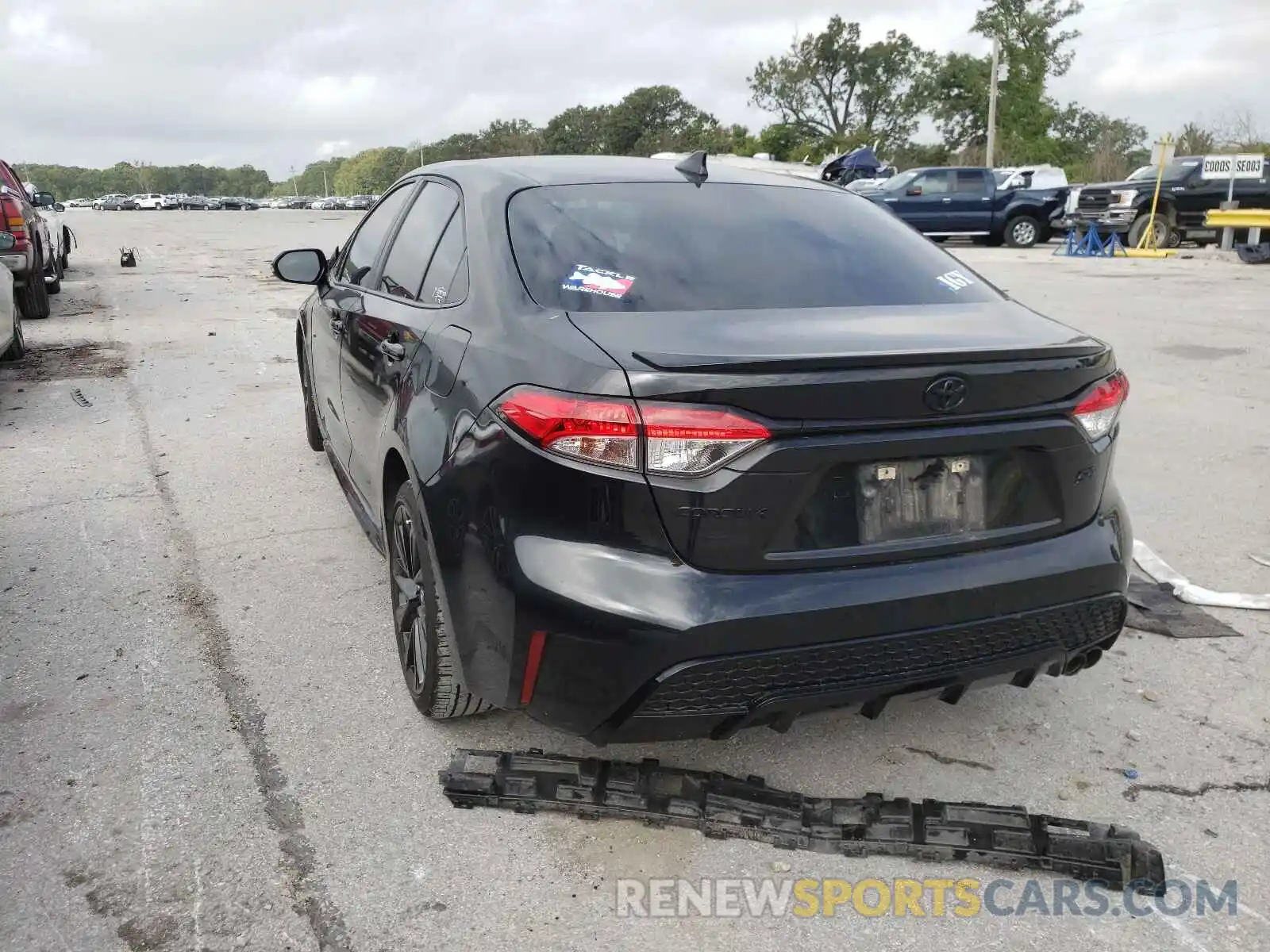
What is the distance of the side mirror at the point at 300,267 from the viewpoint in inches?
182

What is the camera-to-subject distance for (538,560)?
2.34 metres

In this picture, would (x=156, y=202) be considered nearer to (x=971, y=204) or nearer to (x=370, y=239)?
(x=971, y=204)

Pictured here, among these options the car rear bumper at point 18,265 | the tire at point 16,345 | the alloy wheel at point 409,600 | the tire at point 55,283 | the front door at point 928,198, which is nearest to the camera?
the alloy wheel at point 409,600

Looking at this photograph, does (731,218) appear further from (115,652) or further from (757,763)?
(115,652)

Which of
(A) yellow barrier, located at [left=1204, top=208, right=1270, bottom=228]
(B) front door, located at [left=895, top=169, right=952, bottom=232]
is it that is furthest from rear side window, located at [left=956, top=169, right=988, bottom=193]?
(A) yellow barrier, located at [left=1204, top=208, right=1270, bottom=228]

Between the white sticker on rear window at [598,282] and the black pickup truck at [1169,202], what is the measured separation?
22.0m

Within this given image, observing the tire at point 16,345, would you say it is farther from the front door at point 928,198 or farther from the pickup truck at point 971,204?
the front door at point 928,198

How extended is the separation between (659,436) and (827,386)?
384 mm

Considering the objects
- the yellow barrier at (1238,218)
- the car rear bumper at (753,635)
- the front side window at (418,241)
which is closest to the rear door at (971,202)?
the yellow barrier at (1238,218)

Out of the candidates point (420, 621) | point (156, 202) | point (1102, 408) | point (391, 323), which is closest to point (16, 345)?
point (391, 323)

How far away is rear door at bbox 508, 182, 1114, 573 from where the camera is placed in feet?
7.30

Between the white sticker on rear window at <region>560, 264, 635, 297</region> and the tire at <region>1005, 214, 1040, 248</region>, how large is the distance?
23.2 metres

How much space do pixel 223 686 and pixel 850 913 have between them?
2126mm

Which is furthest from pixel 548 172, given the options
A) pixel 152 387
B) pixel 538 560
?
pixel 152 387
